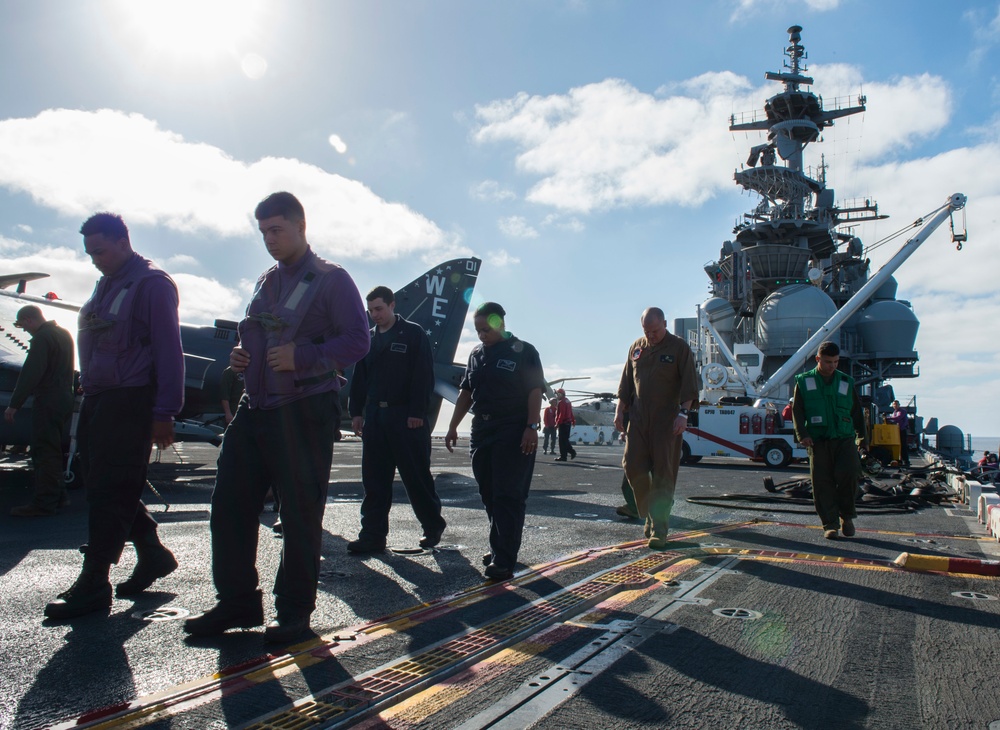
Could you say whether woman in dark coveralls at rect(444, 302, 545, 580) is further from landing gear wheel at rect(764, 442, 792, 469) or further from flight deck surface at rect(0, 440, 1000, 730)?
landing gear wheel at rect(764, 442, 792, 469)

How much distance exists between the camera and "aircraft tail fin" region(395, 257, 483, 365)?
719 inches

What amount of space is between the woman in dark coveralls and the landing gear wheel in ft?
55.2

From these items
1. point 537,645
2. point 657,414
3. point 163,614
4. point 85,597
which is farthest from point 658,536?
point 85,597

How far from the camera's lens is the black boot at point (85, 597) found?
3.20 m

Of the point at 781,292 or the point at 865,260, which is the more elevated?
the point at 865,260

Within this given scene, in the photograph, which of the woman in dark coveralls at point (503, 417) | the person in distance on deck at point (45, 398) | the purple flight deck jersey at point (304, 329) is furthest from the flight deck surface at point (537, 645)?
the person in distance on deck at point (45, 398)

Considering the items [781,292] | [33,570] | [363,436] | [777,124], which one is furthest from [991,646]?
[777,124]

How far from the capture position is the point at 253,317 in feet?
10.5

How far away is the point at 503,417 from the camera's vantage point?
4664 millimetres

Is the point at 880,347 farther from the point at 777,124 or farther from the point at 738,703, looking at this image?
the point at 738,703

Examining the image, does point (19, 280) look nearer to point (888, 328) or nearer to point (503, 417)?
point (503, 417)

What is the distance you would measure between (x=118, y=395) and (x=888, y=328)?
1978 inches

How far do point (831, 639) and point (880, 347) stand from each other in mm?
48881

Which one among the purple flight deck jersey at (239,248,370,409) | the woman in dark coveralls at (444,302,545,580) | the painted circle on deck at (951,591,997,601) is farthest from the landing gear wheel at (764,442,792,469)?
the purple flight deck jersey at (239,248,370,409)
